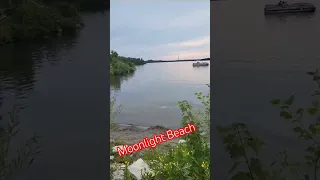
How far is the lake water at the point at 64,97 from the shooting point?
1085 millimetres

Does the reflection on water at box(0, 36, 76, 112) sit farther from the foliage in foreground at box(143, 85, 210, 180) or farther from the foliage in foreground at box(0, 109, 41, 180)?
the foliage in foreground at box(143, 85, 210, 180)

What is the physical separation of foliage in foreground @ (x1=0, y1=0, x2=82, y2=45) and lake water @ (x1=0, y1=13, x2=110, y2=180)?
0.04 metres

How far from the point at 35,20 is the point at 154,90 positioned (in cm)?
60

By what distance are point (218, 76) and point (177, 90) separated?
40 centimetres

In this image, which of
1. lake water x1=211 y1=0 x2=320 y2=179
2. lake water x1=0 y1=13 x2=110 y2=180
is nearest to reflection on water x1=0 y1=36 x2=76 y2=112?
lake water x1=0 y1=13 x2=110 y2=180

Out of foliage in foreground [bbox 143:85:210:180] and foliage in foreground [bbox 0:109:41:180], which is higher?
foliage in foreground [bbox 0:109:41:180]

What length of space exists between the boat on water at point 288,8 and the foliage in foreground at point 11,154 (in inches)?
35.2

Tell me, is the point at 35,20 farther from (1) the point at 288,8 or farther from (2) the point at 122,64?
(1) the point at 288,8

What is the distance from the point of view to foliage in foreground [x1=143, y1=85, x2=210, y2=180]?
4.94ft

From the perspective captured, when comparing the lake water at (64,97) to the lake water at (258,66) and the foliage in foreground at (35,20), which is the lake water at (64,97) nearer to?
the foliage in foreground at (35,20)

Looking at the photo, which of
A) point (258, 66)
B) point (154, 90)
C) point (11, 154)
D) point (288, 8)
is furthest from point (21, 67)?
point (288, 8)

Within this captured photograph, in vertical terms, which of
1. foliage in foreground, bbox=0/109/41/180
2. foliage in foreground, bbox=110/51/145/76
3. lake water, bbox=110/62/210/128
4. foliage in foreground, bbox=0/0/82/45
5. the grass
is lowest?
the grass

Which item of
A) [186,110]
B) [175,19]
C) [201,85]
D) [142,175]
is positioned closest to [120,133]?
[142,175]

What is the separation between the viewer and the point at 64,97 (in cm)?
115
